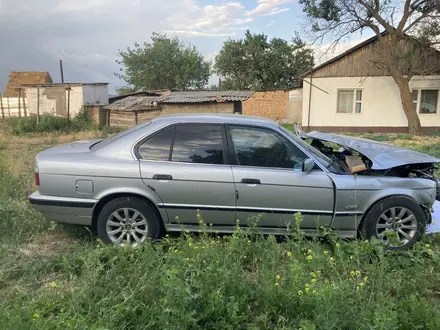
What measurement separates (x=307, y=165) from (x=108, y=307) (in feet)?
7.62

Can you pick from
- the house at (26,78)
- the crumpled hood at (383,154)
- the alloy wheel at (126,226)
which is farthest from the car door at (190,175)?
the house at (26,78)

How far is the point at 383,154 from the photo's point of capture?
430 cm

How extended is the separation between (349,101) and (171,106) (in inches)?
422

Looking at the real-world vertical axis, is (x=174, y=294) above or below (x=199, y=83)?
below

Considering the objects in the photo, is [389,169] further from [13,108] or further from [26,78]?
[26,78]

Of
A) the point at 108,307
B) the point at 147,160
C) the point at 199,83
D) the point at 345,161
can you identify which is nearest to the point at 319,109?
the point at 345,161

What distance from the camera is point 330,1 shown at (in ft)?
57.8

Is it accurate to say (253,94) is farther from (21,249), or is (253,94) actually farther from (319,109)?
(21,249)

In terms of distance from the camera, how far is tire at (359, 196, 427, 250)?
3.89m

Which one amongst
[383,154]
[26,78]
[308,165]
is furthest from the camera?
[26,78]

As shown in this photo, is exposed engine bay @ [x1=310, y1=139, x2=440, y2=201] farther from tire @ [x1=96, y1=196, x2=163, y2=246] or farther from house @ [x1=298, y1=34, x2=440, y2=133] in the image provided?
house @ [x1=298, y1=34, x2=440, y2=133]

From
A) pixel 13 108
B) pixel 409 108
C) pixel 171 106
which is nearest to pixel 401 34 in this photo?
pixel 409 108

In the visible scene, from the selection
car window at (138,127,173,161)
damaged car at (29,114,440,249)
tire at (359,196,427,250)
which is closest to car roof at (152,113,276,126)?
damaged car at (29,114,440,249)

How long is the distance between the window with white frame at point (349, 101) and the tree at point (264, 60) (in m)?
13.1
